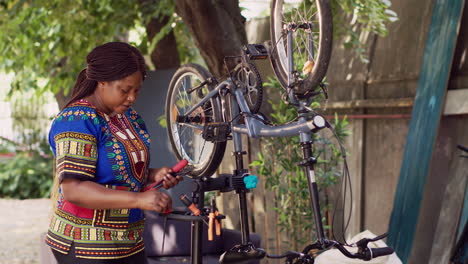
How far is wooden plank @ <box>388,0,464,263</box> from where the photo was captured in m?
4.09

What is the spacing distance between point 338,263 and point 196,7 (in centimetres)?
164

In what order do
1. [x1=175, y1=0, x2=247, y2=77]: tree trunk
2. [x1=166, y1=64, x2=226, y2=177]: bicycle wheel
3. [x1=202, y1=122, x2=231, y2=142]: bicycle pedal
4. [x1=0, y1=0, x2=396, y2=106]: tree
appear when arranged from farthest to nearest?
[x1=0, y1=0, x2=396, y2=106]: tree → [x1=175, y1=0, x2=247, y2=77]: tree trunk → [x1=166, y1=64, x2=226, y2=177]: bicycle wheel → [x1=202, y1=122, x2=231, y2=142]: bicycle pedal

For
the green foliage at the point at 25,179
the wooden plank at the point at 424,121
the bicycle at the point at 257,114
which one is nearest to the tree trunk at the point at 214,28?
the bicycle at the point at 257,114

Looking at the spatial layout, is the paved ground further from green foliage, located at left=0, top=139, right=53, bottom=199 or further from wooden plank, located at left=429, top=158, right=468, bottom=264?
wooden plank, located at left=429, top=158, right=468, bottom=264

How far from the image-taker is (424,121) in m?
4.16

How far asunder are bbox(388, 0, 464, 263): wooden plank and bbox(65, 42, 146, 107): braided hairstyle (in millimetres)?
2609

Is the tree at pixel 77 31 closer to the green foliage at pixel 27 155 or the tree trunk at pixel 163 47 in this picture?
the tree trunk at pixel 163 47

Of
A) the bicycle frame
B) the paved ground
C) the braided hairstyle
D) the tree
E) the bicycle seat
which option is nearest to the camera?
the braided hairstyle

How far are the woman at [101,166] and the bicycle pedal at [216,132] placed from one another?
412mm

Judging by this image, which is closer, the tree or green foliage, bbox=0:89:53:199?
the tree

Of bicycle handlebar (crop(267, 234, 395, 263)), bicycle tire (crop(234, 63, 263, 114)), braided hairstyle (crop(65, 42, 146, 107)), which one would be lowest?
bicycle handlebar (crop(267, 234, 395, 263))

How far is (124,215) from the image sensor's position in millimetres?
1972

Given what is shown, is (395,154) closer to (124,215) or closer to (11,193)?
(124,215)

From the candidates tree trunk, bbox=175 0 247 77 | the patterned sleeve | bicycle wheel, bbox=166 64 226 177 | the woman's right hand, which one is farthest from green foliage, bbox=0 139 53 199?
the woman's right hand
